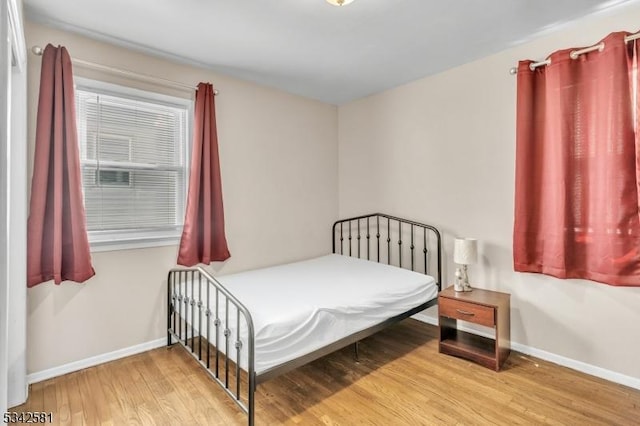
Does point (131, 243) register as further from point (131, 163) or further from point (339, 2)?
point (339, 2)

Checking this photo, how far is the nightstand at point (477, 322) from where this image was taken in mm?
2455

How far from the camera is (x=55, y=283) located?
7.30ft

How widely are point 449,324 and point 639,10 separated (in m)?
2.56

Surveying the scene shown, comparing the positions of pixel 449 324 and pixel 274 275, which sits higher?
pixel 274 275

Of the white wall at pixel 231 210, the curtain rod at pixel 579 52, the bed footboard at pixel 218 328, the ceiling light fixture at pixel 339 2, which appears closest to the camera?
the bed footboard at pixel 218 328

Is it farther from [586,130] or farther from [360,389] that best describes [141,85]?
Result: [586,130]

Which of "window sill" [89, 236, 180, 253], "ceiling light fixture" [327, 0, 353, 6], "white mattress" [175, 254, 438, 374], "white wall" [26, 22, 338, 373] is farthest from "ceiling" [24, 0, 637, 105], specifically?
"white mattress" [175, 254, 438, 374]

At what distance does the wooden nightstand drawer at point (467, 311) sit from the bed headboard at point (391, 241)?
0.51 meters

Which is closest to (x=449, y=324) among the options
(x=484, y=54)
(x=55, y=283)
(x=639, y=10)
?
(x=484, y=54)

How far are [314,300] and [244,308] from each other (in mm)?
600

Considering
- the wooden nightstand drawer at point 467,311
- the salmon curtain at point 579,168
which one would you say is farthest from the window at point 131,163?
the salmon curtain at point 579,168

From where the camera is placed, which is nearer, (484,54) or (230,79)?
(484,54)

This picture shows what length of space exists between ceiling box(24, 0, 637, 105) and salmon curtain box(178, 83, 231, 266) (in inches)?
17.7

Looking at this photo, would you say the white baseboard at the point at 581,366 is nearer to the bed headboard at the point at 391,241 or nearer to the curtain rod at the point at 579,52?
the bed headboard at the point at 391,241
